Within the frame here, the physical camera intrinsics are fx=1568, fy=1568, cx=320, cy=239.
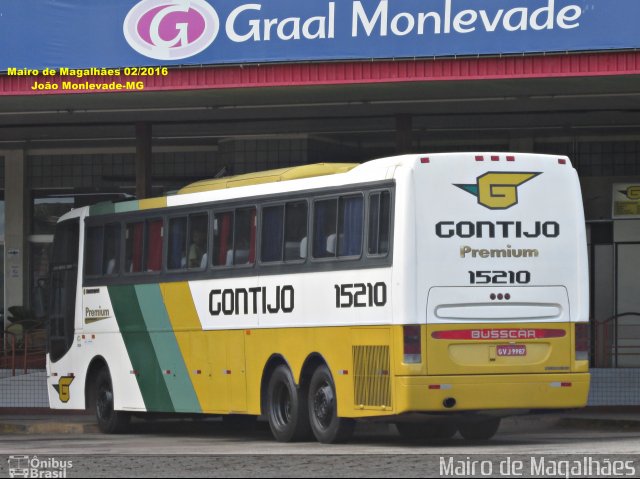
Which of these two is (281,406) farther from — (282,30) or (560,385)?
(282,30)

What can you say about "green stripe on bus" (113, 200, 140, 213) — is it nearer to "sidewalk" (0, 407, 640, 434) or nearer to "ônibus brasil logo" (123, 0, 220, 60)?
"ônibus brasil logo" (123, 0, 220, 60)

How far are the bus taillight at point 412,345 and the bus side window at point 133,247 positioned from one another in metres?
6.68

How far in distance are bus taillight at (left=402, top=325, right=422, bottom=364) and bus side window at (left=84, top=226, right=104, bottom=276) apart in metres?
8.12

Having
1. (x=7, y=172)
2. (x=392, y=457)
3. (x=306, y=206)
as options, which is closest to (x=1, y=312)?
(x=7, y=172)

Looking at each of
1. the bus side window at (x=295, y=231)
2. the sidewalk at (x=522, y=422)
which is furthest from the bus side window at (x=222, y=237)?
the sidewalk at (x=522, y=422)

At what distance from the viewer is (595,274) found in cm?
3247

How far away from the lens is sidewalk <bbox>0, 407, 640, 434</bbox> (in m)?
23.0

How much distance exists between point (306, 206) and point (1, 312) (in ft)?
65.2

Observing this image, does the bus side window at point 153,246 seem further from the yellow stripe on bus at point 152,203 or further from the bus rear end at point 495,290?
the bus rear end at point 495,290

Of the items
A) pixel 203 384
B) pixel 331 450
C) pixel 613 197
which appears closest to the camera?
pixel 331 450

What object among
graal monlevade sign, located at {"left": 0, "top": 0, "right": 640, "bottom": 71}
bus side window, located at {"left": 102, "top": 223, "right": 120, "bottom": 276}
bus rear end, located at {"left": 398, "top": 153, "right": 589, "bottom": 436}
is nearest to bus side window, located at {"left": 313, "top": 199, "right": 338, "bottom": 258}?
bus rear end, located at {"left": 398, "top": 153, "right": 589, "bottom": 436}

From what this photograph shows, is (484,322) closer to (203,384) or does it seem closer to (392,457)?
(392,457)

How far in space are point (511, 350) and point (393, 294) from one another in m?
1.51

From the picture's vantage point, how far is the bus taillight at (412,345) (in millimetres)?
17141
